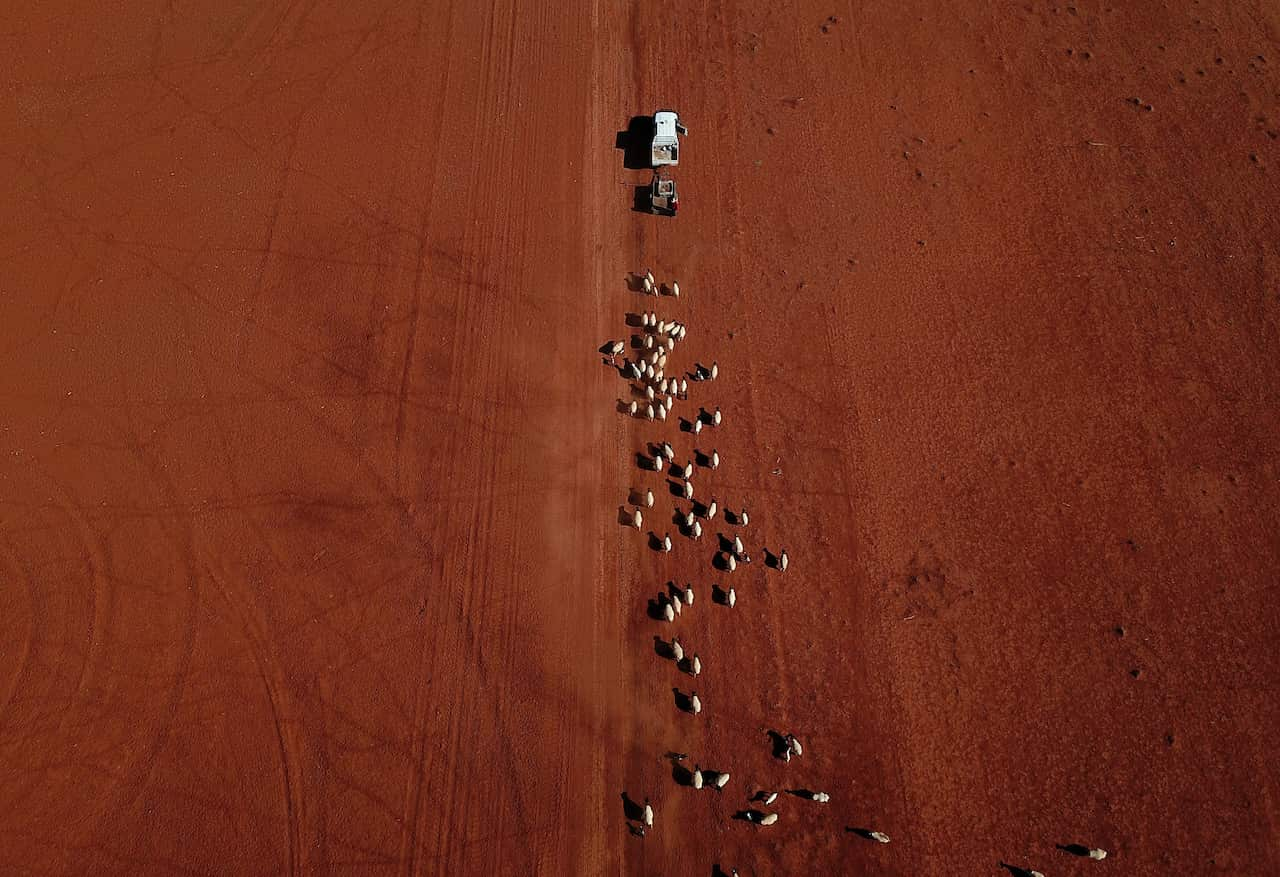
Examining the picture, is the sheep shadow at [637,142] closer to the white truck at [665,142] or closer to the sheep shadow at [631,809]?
the white truck at [665,142]

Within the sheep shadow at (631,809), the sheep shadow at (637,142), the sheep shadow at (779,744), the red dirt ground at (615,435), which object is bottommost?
the sheep shadow at (631,809)

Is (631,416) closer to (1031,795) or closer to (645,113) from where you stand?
(645,113)

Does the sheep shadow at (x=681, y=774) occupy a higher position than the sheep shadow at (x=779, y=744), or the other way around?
the sheep shadow at (x=779, y=744)

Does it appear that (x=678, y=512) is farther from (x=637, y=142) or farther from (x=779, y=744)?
(x=637, y=142)

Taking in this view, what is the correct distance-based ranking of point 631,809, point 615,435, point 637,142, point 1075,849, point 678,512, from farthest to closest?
point 637,142, point 615,435, point 678,512, point 631,809, point 1075,849

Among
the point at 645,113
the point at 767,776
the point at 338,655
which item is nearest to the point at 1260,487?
the point at 767,776

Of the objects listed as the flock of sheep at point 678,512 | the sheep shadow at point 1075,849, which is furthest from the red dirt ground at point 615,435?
the flock of sheep at point 678,512

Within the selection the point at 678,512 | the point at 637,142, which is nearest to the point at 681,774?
the point at 678,512
